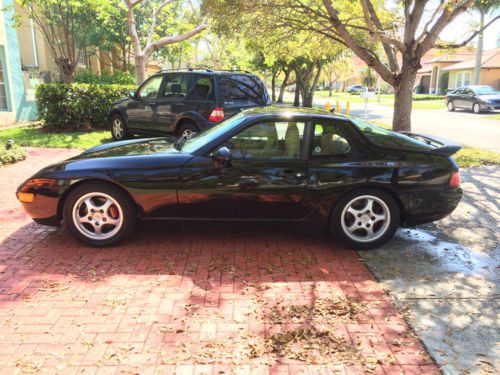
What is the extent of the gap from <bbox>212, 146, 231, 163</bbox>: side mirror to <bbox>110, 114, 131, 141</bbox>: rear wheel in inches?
296

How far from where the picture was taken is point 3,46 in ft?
45.3

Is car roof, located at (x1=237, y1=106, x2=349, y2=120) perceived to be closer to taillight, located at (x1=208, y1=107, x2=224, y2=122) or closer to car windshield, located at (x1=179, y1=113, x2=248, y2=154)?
car windshield, located at (x1=179, y1=113, x2=248, y2=154)

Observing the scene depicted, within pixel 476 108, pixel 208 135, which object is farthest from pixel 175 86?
pixel 476 108

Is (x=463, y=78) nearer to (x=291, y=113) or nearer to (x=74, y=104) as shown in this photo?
(x=74, y=104)

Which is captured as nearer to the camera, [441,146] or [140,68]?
[441,146]

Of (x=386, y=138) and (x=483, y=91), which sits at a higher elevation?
(x=483, y=91)

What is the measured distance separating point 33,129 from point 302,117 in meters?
11.2

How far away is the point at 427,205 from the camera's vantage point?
4.69m

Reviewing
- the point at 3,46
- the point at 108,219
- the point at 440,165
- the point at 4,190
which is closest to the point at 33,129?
the point at 3,46

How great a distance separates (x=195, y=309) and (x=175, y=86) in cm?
758

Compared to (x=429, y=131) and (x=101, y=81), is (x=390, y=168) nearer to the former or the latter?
(x=429, y=131)

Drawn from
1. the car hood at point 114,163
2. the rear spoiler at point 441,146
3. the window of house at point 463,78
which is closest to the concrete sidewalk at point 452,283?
the rear spoiler at point 441,146

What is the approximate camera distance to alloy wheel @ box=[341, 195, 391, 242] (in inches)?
183

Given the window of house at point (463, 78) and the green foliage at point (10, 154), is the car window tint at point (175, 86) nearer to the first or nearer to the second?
the green foliage at point (10, 154)
